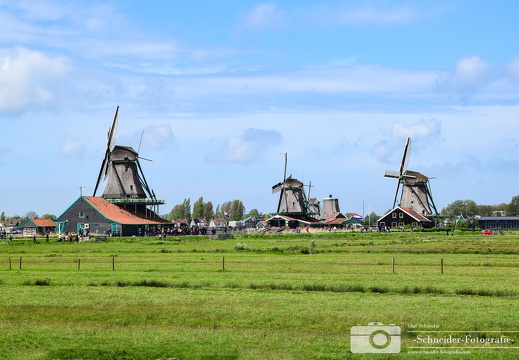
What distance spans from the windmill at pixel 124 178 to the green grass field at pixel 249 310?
244 ft

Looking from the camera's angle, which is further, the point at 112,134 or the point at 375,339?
the point at 112,134

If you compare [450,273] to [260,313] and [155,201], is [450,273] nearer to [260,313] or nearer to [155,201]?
[260,313]

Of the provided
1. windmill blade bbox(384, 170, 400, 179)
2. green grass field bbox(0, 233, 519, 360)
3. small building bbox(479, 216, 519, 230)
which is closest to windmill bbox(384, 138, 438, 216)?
windmill blade bbox(384, 170, 400, 179)

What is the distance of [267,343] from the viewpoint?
66.7 ft

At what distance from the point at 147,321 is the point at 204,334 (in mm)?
3235

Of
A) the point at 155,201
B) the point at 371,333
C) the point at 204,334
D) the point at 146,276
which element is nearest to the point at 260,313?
the point at 204,334

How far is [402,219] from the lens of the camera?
137750mm

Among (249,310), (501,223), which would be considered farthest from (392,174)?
(249,310)

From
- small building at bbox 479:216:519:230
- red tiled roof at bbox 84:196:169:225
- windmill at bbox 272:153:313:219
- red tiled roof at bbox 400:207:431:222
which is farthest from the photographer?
small building at bbox 479:216:519:230

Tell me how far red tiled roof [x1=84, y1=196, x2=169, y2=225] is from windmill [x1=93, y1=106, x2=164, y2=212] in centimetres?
345

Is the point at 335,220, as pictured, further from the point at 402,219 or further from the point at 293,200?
the point at 402,219

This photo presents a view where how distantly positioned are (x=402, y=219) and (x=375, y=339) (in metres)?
Result: 120

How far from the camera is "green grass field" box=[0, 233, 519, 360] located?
19688mm

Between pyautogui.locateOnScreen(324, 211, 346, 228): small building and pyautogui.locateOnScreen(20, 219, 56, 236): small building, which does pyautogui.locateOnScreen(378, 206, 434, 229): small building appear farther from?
pyautogui.locateOnScreen(20, 219, 56, 236): small building
